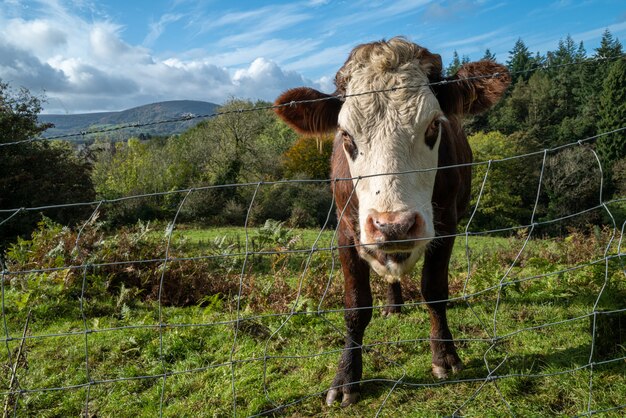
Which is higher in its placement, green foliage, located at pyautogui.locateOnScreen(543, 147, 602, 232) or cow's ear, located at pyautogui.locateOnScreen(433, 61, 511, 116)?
cow's ear, located at pyautogui.locateOnScreen(433, 61, 511, 116)

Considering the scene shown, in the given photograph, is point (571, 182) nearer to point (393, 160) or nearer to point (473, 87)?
point (473, 87)

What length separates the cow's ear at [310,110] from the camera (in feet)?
11.7

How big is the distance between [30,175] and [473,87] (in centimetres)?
1663

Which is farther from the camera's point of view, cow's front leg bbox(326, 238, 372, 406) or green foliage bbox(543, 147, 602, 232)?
green foliage bbox(543, 147, 602, 232)

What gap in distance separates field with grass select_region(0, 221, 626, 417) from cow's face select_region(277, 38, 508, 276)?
411mm

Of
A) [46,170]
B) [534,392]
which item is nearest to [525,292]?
[534,392]

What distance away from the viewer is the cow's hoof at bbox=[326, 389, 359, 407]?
10.5ft

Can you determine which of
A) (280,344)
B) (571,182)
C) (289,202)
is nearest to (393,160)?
(280,344)

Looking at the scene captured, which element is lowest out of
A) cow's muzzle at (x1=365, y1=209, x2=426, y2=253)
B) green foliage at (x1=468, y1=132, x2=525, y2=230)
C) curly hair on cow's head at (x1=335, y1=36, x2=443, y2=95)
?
green foliage at (x1=468, y1=132, x2=525, y2=230)

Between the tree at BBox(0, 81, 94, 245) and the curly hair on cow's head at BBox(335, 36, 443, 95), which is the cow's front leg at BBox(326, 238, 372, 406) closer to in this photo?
the curly hair on cow's head at BBox(335, 36, 443, 95)

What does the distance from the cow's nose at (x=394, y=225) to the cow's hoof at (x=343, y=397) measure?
1.48 m

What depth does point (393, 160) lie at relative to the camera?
8.73 ft

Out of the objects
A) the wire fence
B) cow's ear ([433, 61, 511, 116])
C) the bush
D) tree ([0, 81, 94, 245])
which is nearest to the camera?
the wire fence

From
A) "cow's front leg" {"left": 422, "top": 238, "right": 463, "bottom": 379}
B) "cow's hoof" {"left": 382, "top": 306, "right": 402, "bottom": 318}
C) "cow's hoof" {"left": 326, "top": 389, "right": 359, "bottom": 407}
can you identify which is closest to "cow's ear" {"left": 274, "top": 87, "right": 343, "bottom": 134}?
"cow's front leg" {"left": 422, "top": 238, "right": 463, "bottom": 379}
